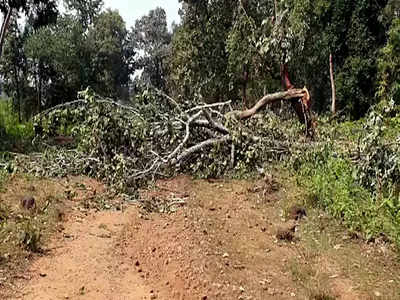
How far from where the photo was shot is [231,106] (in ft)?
33.9

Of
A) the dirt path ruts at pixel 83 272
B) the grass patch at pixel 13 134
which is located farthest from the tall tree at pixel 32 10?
the dirt path ruts at pixel 83 272

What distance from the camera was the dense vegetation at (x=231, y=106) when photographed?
6344 mm

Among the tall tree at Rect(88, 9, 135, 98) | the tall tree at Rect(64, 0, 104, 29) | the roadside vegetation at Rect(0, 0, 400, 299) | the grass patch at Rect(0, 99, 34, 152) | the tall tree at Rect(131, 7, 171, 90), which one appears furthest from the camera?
the tall tree at Rect(131, 7, 171, 90)

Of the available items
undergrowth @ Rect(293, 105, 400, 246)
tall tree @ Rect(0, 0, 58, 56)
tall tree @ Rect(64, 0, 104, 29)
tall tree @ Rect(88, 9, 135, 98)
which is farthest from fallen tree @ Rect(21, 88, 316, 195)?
tall tree @ Rect(64, 0, 104, 29)

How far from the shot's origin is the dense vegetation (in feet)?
20.8

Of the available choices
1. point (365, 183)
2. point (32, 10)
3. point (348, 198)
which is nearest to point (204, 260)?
point (348, 198)

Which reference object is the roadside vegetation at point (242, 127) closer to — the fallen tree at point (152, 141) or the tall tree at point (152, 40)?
the fallen tree at point (152, 141)

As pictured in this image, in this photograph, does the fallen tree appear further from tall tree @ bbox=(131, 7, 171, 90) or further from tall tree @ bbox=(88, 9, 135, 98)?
tall tree @ bbox=(131, 7, 171, 90)

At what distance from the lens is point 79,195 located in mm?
7453

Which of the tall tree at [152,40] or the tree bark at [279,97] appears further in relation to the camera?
the tall tree at [152,40]

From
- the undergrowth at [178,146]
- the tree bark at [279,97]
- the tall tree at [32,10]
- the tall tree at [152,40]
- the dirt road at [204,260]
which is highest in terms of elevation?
the tall tree at [152,40]

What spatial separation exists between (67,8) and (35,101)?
8.39m

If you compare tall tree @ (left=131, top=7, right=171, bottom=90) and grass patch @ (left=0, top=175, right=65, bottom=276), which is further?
tall tree @ (left=131, top=7, right=171, bottom=90)

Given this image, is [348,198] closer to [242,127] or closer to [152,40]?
[242,127]
